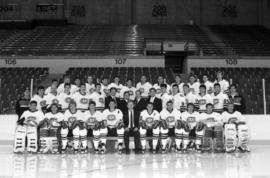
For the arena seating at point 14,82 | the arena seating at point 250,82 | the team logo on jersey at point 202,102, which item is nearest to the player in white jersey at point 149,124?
the team logo on jersey at point 202,102

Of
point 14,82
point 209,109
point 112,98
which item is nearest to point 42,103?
point 112,98

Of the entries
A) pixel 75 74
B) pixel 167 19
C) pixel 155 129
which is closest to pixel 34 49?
pixel 75 74

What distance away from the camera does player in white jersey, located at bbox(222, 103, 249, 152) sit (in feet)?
25.1

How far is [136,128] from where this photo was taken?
770 cm

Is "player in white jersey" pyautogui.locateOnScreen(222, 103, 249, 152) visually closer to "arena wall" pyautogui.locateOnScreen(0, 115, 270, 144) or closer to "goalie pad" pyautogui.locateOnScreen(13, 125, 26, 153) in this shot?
"arena wall" pyautogui.locateOnScreen(0, 115, 270, 144)

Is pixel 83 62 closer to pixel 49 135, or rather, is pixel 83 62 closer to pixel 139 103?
pixel 139 103

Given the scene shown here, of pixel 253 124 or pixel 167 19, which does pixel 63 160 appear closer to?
pixel 253 124

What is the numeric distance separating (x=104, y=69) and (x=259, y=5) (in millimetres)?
11131

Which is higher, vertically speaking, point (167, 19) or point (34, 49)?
point (167, 19)

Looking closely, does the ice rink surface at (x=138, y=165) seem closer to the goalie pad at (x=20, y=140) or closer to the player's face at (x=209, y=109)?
the goalie pad at (x=20, y=140)

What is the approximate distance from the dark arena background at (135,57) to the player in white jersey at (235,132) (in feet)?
0.75

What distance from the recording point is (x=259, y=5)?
68.7ft

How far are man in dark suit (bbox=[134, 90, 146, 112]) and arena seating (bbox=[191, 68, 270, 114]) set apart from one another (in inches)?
113

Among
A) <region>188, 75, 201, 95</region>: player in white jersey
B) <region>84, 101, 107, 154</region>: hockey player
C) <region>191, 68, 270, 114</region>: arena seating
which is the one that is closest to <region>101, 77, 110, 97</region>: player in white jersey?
<region>84, 101, 107, 154</region>: hockey player
